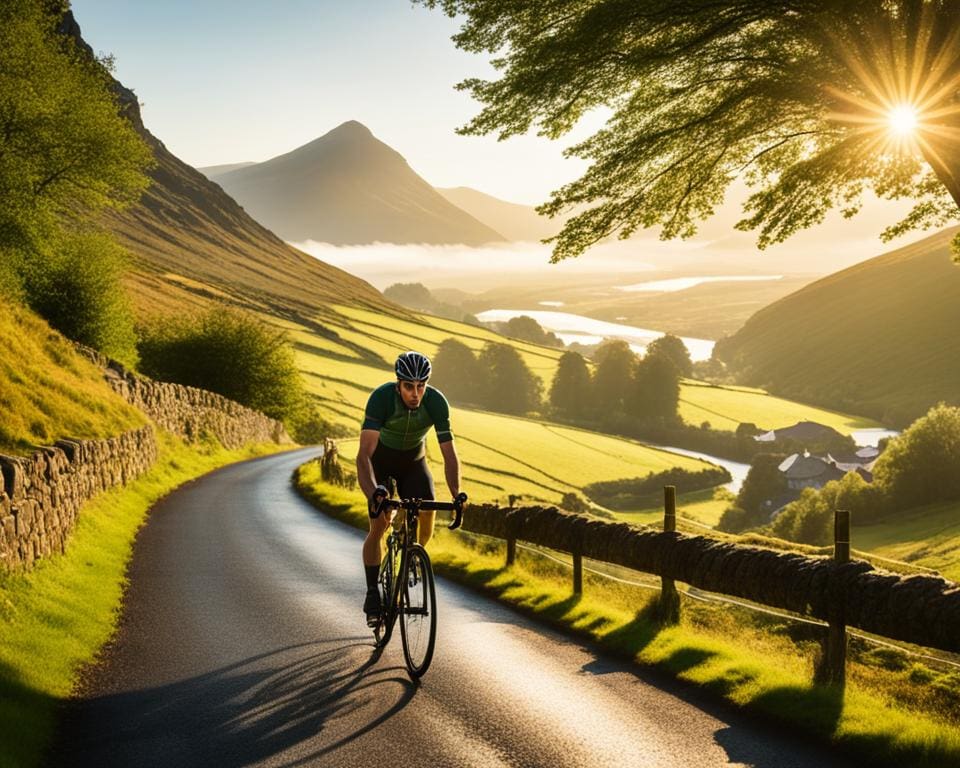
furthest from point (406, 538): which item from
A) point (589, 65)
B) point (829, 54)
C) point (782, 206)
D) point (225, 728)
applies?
point (782, 206)

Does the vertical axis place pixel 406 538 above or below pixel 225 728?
above

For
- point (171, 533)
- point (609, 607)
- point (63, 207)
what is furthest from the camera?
point (63, 207)

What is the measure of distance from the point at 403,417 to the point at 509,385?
133971 mm

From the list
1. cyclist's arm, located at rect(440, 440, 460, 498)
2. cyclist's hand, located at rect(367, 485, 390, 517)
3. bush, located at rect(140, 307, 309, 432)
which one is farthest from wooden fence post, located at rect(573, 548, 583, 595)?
bush, located at rect(140, 307, 309, 432)

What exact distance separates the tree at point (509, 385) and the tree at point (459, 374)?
2.05m

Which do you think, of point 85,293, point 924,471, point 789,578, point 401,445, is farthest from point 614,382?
point 401,445

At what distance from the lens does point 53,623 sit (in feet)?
29.6

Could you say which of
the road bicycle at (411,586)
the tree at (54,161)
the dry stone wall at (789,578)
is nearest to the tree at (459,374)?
the tree at (54,161)

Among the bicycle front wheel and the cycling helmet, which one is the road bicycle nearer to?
the bicycle front wheel

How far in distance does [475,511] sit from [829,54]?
9508 mm

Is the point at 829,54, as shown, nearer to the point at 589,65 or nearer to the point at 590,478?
the point at 589,65

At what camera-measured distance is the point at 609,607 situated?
11328 millimetres

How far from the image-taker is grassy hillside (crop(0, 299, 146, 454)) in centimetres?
1587

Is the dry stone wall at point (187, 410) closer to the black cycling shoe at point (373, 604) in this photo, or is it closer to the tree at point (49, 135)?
the tree at point (49, 135)
